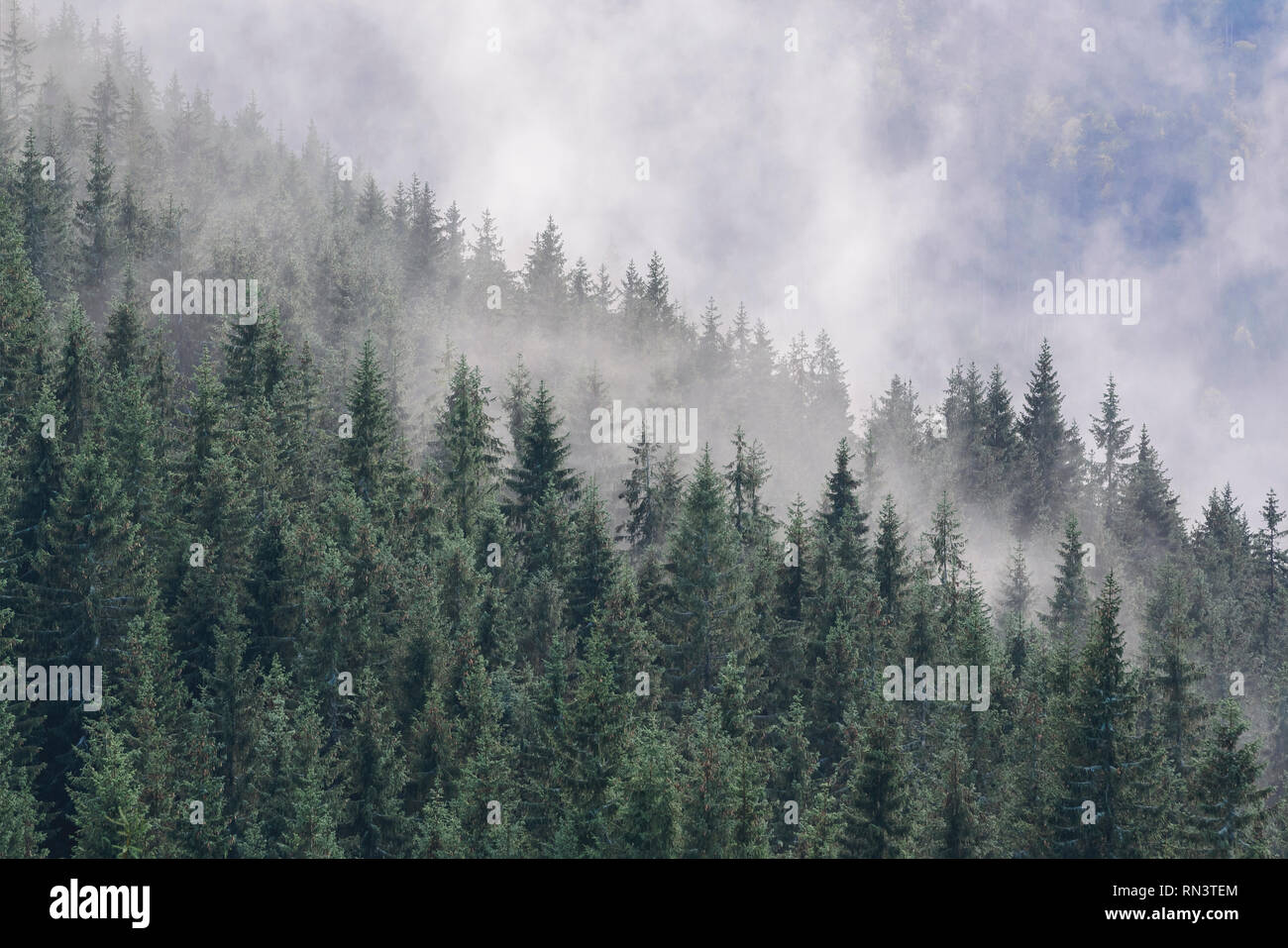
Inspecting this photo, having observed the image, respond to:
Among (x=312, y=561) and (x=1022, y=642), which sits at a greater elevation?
(x=312, y=561)

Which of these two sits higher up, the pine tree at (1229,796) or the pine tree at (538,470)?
the pine tree at (538,470)

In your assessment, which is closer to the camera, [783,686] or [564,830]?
[564,830]

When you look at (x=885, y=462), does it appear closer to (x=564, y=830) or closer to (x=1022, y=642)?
(x=1022, y=642)

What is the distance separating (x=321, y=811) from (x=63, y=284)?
58.3 metres

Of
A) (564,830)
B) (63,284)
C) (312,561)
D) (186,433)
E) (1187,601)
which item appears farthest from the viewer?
(63,284)

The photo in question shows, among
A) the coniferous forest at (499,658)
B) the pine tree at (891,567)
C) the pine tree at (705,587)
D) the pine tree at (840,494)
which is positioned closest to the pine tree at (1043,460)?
the coniferous forest at (499,658)

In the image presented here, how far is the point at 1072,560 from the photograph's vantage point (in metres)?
70.4

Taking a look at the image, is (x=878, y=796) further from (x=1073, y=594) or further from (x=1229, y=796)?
(x=1073, y=594)

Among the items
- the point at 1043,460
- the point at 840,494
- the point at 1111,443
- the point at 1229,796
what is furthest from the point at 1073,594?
the point at 1111,443

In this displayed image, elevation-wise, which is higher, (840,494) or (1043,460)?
(1043,460)

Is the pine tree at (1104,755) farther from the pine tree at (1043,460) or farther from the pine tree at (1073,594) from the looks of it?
the pine tree at (1043,460)
